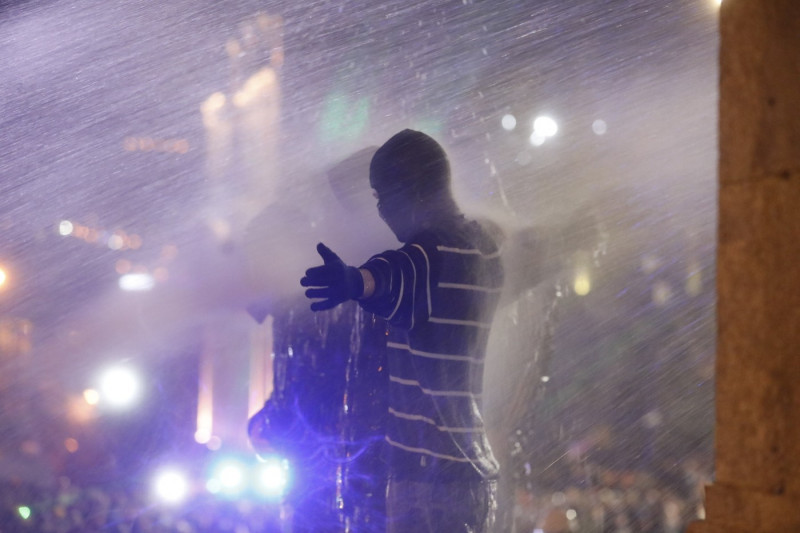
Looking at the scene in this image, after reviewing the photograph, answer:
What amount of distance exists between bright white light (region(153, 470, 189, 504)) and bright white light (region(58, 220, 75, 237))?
3444 millimetres

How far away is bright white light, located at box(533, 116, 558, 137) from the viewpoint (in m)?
7.87

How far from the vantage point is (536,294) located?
6.10 metres

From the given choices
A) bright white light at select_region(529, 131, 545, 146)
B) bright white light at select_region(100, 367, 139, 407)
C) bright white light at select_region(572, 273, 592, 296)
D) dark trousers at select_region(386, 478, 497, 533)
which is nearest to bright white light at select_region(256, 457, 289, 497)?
dark trousers at select_region(386, 478, 497, 533)

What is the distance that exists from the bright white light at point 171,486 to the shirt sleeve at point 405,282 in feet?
15.8

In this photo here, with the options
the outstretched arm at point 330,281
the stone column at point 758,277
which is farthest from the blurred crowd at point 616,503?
the stone column at point 758,277

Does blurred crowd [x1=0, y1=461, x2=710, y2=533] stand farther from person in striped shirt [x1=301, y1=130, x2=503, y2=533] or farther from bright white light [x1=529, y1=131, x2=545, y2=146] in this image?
bright white light [x1=529, y1=131, x2=545, y2=146]

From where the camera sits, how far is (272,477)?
19.1ft

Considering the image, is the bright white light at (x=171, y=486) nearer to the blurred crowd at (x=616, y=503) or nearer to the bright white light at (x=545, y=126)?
the blurred crowd at (x=616, y=503)

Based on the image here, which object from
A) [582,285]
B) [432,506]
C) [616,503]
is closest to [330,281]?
[432,506]

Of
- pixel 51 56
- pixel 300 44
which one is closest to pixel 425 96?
pixel 300 44

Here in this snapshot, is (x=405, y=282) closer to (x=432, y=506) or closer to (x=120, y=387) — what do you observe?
(x=432, y=506)

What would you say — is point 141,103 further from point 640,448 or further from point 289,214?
point 640,448

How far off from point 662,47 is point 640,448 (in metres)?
4.64

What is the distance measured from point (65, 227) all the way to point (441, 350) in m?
7.41
